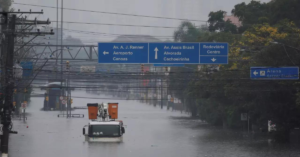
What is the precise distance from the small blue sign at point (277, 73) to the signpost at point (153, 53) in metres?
4.04

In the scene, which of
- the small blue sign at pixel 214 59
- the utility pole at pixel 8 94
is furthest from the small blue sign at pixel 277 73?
the utility pole at pixel 8 94

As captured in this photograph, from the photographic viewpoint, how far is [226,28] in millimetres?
72438

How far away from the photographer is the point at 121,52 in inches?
1436

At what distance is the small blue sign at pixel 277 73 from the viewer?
125 feet

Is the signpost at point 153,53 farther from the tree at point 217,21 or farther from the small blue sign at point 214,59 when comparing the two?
the tree at point 217,21

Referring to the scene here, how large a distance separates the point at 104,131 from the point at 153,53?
25.1 feet

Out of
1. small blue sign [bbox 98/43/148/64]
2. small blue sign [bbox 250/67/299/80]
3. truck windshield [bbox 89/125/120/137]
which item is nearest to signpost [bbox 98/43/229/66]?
small blue sign [bbox 98/43/148/64]

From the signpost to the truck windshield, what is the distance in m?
6.31

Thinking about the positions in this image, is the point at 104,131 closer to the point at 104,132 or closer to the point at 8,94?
the point at 104,132

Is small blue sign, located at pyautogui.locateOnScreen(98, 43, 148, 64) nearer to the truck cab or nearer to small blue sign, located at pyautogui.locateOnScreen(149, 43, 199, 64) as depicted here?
small blue sign, located at pyautogui.locateOnScreen(149, 43, 199, 64)

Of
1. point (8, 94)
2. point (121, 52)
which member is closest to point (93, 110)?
point (121, 52)

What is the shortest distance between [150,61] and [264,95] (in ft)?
44.9

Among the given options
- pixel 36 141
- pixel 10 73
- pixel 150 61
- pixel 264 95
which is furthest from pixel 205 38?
pixel 10 73

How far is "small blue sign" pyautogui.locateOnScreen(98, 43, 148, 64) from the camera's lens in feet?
120
